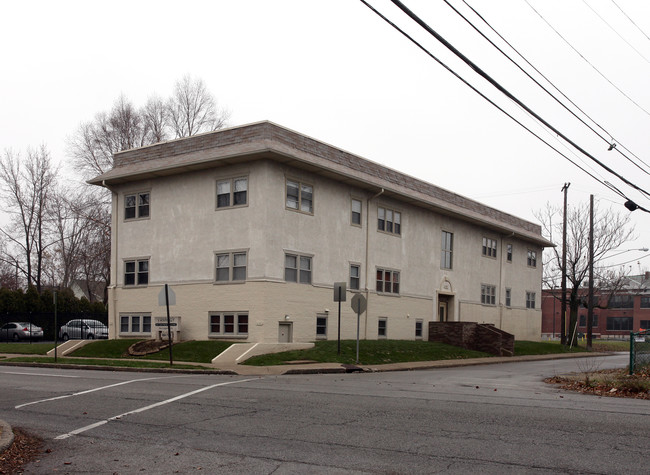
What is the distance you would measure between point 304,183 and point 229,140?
3.66 meters

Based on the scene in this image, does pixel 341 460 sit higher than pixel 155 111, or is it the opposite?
pixel 155 111

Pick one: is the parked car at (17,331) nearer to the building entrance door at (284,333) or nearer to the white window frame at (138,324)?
the white window frame at (138,324)

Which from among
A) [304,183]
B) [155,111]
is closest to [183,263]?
[304,183]

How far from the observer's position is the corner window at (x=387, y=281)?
33.8 meters

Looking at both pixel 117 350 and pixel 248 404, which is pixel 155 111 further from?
pixel 248 404

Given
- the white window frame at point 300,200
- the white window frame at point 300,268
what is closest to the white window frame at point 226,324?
the white window frame at point 300,268

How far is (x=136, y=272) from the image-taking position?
31656mm

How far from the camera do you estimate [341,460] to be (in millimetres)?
8016

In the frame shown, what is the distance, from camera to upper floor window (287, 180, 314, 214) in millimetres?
28688

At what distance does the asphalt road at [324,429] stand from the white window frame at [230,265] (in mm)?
11923

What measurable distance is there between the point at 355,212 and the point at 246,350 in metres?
9.61

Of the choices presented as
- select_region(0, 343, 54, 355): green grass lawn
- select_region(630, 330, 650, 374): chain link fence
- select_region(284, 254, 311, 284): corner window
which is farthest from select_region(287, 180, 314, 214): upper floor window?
select_region(630, 330, 650, 374): chain link fence

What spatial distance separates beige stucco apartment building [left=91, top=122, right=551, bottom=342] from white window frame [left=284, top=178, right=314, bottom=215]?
0.15 feet

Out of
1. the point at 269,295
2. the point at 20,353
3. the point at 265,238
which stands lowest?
the point at 20,353
